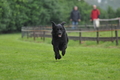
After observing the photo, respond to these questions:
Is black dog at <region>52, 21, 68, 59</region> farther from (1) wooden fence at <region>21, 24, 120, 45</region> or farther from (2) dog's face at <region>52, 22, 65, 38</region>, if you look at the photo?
(1) wooden fence at <region>21, 24, 120, 45</region>

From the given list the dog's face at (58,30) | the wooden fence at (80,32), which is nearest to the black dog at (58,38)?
the dog's face at (58,30)

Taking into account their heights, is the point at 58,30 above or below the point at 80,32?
above

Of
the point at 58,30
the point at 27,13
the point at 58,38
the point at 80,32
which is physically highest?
the point at 58,30

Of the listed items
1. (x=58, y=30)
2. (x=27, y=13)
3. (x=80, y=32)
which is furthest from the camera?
(x=27, y=13)

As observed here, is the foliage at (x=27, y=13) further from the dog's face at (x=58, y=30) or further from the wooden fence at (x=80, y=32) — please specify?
the dog's face at (x=58, y=30)

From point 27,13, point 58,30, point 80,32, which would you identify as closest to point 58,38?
point 58,30

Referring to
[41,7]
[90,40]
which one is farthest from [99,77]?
[41,7]

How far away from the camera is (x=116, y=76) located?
8906 mm

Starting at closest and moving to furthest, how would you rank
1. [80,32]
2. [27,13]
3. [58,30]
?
[58,30], [80,32], [27,13]

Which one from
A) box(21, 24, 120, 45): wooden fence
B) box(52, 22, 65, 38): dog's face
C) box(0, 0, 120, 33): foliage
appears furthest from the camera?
box(0, 0, 120, 33): foliage

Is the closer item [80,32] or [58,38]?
[58,38]

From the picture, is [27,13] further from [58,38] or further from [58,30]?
[58,30]

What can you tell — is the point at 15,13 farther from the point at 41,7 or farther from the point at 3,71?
the point at 3,71

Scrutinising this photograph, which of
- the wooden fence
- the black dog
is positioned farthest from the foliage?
the black dog
